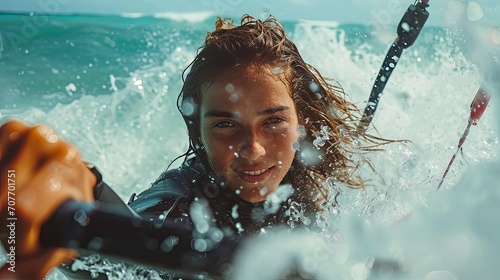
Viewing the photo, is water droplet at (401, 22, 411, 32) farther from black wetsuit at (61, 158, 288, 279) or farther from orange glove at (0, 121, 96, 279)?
orange glove at (0, 121, 96, 279)

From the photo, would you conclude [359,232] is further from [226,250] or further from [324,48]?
[324,48]

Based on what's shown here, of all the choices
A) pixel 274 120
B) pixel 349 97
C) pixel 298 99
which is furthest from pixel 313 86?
pixel 349 97

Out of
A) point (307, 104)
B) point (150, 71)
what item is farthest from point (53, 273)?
point (150, 71)

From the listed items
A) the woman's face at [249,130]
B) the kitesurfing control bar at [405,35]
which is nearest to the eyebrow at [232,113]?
the woman's face at [249,130]

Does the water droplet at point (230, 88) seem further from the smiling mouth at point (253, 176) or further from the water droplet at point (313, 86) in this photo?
the water droplet at point (313, 86)

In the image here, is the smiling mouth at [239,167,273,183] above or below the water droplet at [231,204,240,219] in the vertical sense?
above

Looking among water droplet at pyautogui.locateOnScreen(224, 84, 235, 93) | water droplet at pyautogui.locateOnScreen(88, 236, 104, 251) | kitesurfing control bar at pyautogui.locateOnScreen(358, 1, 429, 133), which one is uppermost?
kitesurfing control bar at pyautogui.locateOnScreen(358, 1, 429, 133)

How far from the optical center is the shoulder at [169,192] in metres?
A: 1.06

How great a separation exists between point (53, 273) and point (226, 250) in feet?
3.94

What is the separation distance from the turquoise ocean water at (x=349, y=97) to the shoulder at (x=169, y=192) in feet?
1.03

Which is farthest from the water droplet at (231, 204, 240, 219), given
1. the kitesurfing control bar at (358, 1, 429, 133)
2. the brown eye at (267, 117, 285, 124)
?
the kitesurfing control bar at (358, 1, 429, 133)

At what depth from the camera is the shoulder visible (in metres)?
1.06

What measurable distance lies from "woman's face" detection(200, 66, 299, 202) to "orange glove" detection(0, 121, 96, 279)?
598 mm

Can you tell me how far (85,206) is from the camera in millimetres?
695
